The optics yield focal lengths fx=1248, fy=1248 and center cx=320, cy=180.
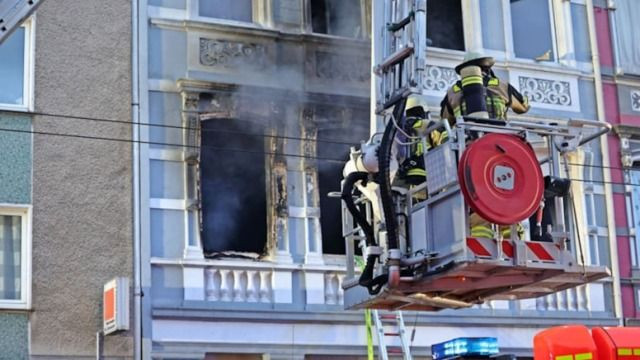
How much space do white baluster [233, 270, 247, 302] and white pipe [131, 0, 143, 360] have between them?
1.14 meters

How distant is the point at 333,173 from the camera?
1538 centimetres

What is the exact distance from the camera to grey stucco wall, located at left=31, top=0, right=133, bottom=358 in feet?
44.0

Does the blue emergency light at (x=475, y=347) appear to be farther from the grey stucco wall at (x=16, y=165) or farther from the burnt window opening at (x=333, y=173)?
the grey stucco wall at (x=16, y=165)

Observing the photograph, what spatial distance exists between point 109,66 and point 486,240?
6.51 metres

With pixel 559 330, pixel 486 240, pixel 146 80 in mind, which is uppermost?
pixel 146 80

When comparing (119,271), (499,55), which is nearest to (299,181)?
(119,271)

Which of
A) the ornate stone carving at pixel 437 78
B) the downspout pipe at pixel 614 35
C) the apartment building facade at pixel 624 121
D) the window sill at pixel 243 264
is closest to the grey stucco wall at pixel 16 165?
the window sill at pixel 243 264

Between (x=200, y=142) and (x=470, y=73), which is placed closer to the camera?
(x=470, y=73)

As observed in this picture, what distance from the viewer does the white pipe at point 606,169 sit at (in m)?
16.5

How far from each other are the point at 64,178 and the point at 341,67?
3.76 metres

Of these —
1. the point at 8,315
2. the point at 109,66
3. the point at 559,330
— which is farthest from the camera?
the point at 109,66

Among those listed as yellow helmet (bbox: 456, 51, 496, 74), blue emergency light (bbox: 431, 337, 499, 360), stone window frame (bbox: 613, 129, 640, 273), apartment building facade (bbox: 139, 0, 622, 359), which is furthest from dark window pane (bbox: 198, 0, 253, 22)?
blue emergency light (bbox: 431, 337, 499, 360)

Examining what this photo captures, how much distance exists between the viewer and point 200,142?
14586 mm

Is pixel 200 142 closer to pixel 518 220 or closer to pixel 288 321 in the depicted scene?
pixel 288 321
